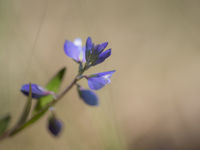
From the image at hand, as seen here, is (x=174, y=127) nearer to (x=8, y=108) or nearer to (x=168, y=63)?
(x=168, y=63)

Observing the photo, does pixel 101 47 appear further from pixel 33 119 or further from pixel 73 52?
pixel 33 119

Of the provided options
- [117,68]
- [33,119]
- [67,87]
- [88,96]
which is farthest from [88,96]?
[117,68]

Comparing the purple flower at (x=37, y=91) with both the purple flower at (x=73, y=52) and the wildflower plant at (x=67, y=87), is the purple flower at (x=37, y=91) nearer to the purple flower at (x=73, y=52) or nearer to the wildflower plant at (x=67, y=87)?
the wildflower plant at (x=67, y=87)

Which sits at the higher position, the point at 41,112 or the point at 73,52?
the point at 73,52

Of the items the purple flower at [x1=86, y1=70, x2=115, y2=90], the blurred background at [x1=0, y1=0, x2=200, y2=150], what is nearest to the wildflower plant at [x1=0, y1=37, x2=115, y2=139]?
the purple flower at [x1=86, y1=70, x2=115, y2=90]

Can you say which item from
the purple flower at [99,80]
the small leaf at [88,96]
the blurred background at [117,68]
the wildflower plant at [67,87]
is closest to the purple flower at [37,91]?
the wildflower plant at [67,87]

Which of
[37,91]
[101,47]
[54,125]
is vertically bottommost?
[54,125]

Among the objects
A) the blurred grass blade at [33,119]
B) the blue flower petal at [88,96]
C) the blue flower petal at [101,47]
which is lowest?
the blurred grass blade at [33,119]
